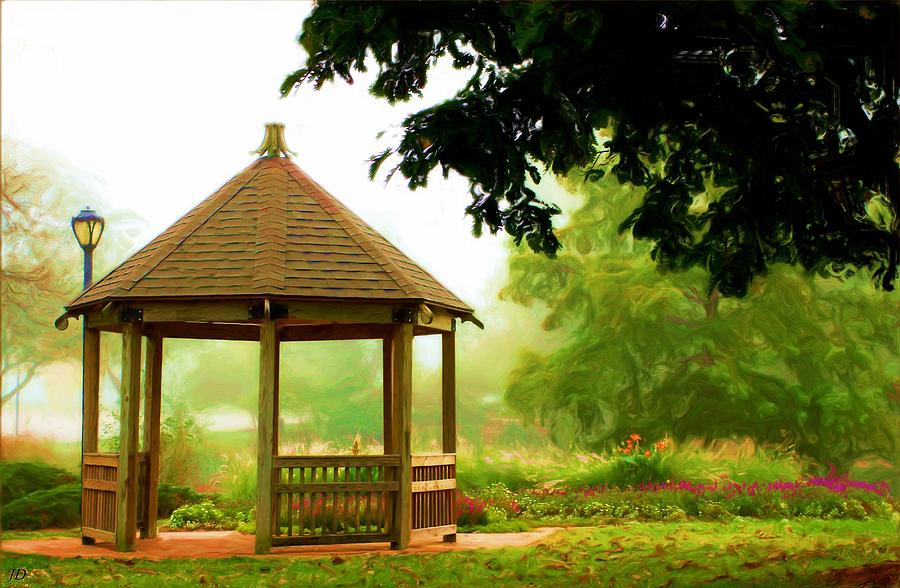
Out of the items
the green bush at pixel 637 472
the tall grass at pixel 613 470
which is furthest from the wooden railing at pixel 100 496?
the green bush at pixel 637 472

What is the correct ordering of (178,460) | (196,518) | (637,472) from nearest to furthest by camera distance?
1. (196,518)
2. (637,472)
3. (178,460)

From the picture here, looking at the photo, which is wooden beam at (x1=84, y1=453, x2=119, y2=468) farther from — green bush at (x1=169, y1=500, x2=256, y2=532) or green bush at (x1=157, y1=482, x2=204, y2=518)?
green bush at (x1=157, y1=482, x2=204, y2=518)

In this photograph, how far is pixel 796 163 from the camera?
10.2 meters

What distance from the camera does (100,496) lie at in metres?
12.2

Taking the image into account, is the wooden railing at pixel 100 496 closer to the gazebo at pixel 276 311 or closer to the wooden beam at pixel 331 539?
the gazebo at pixel 276 311

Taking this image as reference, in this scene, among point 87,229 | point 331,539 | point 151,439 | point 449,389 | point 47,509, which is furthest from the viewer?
point 47,509

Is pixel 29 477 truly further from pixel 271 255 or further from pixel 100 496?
pixel 271 255

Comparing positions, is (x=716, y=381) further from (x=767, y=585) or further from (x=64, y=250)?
(x=64, y=250)

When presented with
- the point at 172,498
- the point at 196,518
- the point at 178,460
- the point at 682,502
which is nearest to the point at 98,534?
the point at 196,518

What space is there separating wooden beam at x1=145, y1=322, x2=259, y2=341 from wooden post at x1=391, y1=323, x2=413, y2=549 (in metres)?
3.00

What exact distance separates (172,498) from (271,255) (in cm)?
649

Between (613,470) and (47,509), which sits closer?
(47,509)

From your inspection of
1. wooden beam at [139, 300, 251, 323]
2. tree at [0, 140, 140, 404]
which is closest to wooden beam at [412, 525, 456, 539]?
wooden beam at [139, 300, 251, 323]

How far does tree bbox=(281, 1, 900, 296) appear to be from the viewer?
966cm
